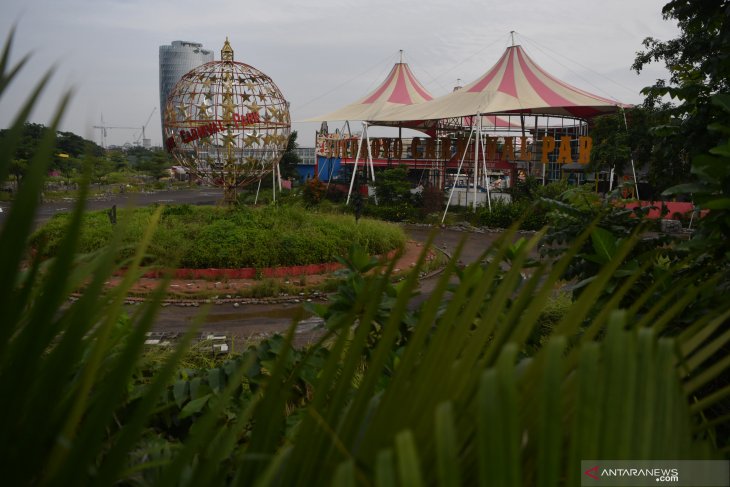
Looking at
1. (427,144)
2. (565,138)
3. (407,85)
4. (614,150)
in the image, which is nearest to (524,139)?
(565,138)

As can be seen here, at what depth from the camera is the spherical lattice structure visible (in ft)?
41.2

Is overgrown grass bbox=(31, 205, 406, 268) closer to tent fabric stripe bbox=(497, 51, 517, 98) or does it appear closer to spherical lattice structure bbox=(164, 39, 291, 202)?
spherical lattice structure bbox=(164, 39, 291, 202)

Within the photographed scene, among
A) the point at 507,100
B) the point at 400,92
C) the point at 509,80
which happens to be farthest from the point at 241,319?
the point at 400,92

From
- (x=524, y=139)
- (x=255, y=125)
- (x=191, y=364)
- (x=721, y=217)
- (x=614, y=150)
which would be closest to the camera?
(x=721, y=217)

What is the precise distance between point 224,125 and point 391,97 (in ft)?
50.8

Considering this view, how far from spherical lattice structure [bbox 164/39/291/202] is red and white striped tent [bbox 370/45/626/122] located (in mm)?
7130

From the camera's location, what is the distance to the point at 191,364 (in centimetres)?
434

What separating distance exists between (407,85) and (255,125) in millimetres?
16416

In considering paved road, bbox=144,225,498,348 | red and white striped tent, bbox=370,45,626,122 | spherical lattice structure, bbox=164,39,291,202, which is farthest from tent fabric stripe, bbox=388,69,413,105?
paved road, bbox=144,225,498,348

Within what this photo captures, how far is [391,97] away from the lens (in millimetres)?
26984

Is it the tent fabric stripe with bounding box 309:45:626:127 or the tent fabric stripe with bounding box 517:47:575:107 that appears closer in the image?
the tent fabric stripe with bounding box 309:45:626:127

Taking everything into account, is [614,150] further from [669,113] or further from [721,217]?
[721,217]

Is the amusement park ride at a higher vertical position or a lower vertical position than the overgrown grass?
higher
